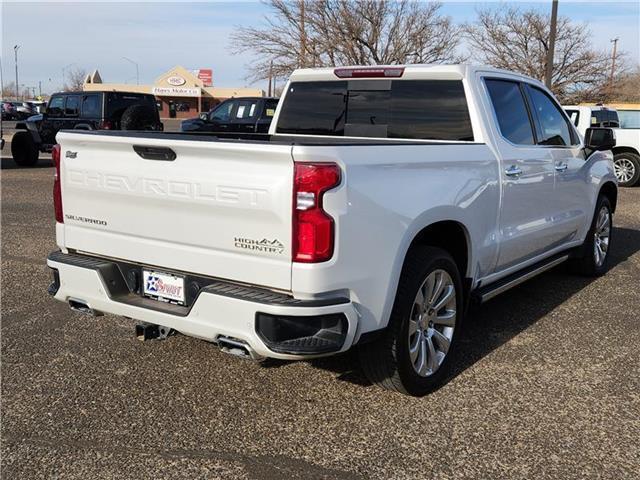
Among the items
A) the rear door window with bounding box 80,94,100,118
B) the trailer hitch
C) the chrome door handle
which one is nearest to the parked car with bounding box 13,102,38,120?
the rear door window with bounding box 80,94,100,118

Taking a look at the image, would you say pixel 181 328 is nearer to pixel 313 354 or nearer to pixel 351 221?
pixel 313 354

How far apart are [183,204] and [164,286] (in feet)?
1.53

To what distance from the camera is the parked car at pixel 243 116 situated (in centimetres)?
1717

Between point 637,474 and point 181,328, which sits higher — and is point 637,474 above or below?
below

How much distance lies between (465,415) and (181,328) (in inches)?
63.3

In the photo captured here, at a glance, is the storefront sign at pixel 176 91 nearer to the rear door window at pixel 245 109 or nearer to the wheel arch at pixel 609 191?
the rear door window at pixel 245 109

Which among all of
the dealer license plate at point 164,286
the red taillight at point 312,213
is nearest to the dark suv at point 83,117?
the dealer license plate at point 164,286

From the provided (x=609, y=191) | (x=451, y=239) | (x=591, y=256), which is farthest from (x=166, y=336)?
(x=609, y=191)

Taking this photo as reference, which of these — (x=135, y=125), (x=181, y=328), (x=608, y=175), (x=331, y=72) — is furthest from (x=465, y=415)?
(x=135, y=125)

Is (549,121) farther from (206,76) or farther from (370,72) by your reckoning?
(206,76)

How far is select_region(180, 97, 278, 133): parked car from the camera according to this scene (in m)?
17.2

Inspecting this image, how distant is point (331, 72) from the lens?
16.0ft

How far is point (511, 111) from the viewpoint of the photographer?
15.2 ft

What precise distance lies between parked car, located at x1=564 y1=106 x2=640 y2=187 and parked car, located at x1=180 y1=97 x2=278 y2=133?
7.67m
